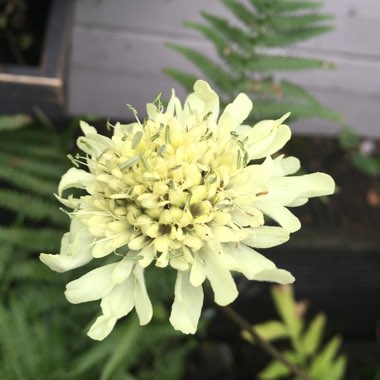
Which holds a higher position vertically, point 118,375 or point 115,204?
point 115,204

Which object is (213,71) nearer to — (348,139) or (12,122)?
(12,122)

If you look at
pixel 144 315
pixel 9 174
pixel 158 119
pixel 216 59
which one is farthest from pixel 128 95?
pixel 144 315

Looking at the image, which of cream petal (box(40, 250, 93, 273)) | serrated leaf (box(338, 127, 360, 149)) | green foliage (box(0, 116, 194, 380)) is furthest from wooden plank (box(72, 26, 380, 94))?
cream petal (box(40, 250, 93, 273))

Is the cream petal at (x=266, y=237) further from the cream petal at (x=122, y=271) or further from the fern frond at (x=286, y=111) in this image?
the fern frond at (x=286, y=111)

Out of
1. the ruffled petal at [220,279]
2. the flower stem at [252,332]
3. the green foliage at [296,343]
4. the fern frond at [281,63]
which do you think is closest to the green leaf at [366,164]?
the green foliage at [296,343]

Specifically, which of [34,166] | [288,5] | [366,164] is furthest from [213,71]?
[366,164]

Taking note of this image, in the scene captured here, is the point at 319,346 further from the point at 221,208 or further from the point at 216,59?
the point at 221,208
